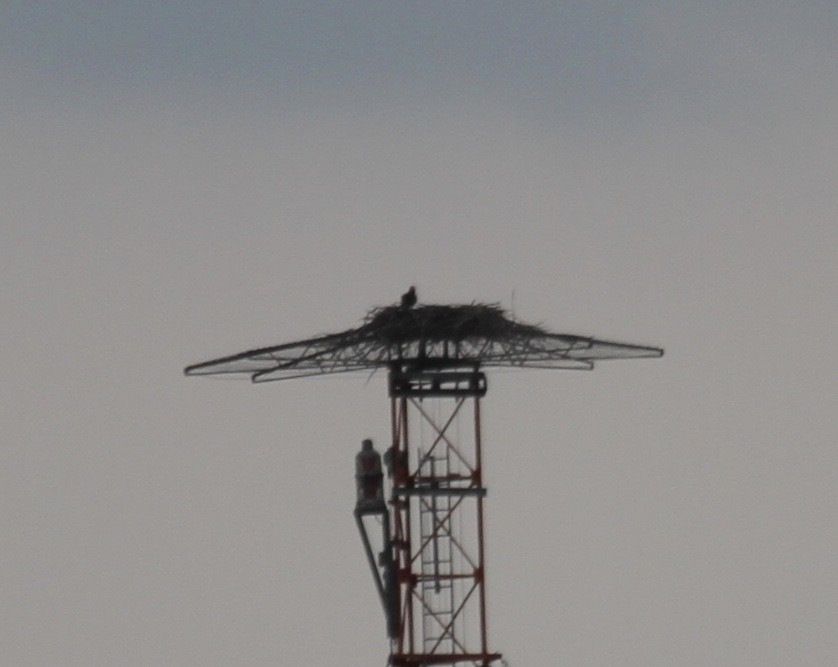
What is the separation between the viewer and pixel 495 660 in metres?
146

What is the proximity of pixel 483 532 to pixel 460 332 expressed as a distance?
5245 mm

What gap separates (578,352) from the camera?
148375mm

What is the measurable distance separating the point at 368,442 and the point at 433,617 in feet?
15.7

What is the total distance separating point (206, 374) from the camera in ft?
487

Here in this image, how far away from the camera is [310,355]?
479ft

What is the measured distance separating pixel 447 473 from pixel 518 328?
4.24 meters

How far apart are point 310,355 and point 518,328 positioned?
5066mm

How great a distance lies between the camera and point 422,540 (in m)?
147

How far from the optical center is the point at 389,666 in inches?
5768

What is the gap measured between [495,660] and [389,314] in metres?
8.81

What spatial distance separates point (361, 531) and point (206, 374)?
541cm

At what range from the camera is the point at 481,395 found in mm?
146875

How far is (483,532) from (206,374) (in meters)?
7.85

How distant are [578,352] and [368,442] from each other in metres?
5.59
